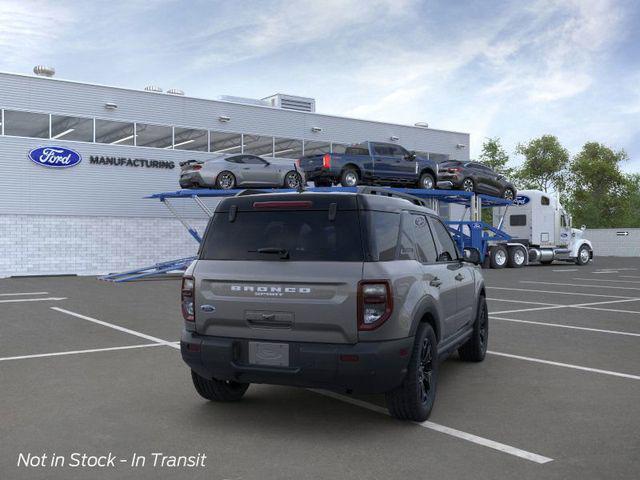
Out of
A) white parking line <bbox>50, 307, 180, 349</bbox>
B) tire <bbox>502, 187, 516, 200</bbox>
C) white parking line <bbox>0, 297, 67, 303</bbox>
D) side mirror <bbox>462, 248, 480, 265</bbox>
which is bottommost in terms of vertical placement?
white parking line <bbox>0, 297, 67, 303</bbox>

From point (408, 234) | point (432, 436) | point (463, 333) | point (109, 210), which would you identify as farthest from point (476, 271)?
point (109, 210)

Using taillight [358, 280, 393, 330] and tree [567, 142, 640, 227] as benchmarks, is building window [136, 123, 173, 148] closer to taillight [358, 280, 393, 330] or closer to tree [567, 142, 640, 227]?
taillight [358, 280, 393, 330]

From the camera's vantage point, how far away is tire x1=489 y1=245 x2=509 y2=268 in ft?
95.6

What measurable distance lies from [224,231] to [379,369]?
1.67 metres

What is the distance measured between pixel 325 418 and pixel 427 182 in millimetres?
19926

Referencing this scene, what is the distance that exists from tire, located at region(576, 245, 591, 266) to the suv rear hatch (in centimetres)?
2987

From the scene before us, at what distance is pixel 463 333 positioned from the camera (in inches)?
269

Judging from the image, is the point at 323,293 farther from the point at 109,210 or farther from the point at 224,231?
the point at 109,210

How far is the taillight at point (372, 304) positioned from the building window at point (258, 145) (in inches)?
1038

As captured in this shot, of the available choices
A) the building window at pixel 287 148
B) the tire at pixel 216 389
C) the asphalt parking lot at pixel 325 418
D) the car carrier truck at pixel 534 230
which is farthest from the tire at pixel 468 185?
the tire at pixel 216 389

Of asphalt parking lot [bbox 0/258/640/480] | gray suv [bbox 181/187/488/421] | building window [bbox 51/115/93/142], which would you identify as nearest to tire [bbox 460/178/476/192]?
building window [bbox 51/115/93/142]

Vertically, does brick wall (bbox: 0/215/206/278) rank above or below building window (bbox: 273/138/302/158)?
below

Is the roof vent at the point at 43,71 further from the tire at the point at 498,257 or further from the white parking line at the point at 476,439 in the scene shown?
the white parking line at the point at 476,439

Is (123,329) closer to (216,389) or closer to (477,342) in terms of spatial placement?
(216,389)
